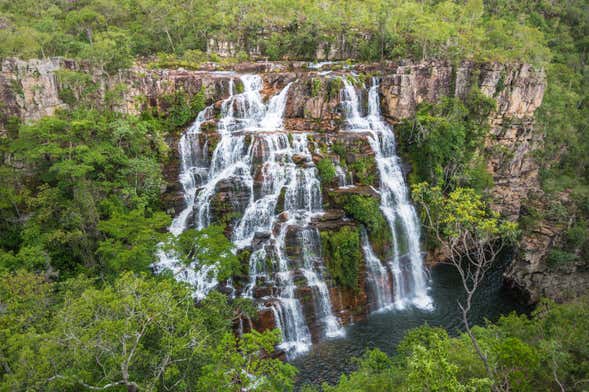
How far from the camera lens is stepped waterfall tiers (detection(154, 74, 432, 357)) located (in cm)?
2038

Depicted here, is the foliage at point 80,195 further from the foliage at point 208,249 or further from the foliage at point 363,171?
the foliage at point 363,171

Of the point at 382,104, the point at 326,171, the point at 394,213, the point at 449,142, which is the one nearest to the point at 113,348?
the point at 326,171

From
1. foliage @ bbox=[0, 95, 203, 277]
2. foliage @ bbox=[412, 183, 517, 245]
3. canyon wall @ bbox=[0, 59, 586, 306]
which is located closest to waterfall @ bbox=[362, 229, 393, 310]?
canyon wall @ bbox=[0, 59, 586, 306]

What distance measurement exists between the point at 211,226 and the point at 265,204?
17.6 ft

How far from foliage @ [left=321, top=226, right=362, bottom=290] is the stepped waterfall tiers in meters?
0.20

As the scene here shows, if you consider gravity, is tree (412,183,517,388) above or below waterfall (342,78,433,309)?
above

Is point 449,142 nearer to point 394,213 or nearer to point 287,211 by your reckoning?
point 394,213

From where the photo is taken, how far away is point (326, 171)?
2372 cm

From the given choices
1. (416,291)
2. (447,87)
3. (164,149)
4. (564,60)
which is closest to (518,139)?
(447,87)

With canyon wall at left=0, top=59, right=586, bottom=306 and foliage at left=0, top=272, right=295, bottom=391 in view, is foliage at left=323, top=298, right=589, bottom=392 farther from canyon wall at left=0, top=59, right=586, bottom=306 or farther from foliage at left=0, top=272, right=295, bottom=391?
canyon wall at left=0, top=59, right=586, bottom=306

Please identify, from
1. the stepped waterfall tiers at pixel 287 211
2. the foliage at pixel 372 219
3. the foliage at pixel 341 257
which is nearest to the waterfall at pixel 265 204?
the stepped waterfall tiers at pixel 287 211

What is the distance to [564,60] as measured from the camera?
44.9 meters

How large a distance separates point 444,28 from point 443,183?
701 inches

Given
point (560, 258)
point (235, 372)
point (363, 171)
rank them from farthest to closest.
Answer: point (363, 171)
point (560, 258)
point (235, 372)
